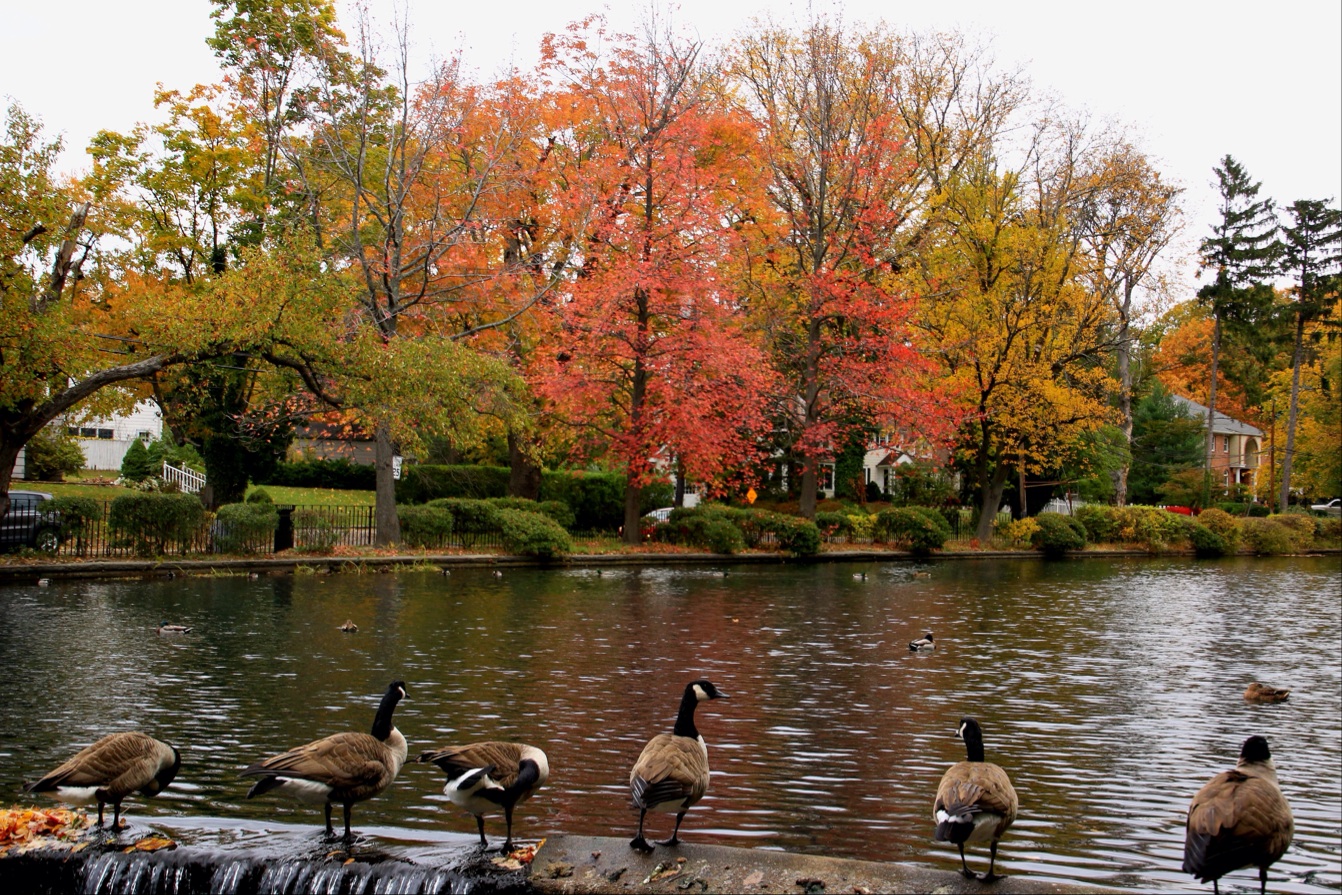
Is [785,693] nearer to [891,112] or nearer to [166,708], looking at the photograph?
[166,708]

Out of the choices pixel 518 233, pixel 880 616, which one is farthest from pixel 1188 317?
pixel 880 616

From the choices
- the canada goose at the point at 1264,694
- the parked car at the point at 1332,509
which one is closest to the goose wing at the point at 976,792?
the canada goose at the point at 1264,694

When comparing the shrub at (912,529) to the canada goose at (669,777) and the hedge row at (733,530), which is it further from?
the canada goose at (669,777)

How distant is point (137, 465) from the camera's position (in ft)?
161

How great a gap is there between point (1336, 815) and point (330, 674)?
10.8 m

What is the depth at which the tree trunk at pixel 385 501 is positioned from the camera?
31.3m

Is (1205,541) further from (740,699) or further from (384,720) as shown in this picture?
(384,720)

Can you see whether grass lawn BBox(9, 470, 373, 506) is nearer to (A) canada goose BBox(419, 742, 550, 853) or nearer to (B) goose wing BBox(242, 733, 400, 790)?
(B) goose wing BBox(242, 733, 400, 790)

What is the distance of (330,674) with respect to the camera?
14.2 m

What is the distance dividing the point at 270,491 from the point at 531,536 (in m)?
19.3

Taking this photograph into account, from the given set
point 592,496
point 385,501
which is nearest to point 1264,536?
point 592,496

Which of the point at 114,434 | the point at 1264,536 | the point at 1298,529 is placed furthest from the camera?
the point at 114,434

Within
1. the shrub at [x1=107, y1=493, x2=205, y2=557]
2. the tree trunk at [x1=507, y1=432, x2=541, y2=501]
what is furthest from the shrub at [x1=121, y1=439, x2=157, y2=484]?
the shrub at [x1=107, y1=493, x2=205, y2=557]

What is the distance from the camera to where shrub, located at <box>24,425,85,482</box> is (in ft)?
156
